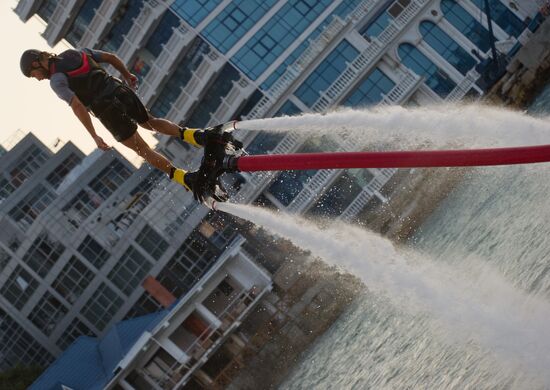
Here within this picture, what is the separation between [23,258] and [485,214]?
34.8 meters

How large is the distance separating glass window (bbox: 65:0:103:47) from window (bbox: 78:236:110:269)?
1537cm

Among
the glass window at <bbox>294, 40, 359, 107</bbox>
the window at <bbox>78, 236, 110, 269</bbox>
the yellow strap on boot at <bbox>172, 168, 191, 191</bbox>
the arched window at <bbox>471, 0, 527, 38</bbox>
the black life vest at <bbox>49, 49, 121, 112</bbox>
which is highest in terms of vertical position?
the arched window at <bbox>471, 0, 527, 38</bbox>

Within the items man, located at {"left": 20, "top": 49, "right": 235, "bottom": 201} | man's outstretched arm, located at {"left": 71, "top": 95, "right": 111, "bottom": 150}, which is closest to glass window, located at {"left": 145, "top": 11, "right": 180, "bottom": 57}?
man, located at {"left": 20, "top": 49, "right": 235, "bottom": 201}

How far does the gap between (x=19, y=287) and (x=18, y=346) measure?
379cm

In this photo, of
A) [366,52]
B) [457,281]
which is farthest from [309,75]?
[457,281]

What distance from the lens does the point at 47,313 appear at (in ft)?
243

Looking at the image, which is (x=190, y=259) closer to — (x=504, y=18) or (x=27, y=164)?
(x=27, y=164)

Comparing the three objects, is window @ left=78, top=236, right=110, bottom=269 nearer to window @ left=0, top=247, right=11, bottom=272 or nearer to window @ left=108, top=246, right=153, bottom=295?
window @ left=108, top=246, right=153, bottom=295

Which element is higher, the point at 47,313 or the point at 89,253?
the point at 89,253

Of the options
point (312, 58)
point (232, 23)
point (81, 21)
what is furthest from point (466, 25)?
point (81, 21)

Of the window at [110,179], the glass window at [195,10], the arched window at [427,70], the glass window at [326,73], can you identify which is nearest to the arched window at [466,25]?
the arched window at [427,70]

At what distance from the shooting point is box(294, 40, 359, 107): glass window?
69500 mm

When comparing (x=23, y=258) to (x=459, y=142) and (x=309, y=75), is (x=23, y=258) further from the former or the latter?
(x=459, y=142)

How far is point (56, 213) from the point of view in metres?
73.3
